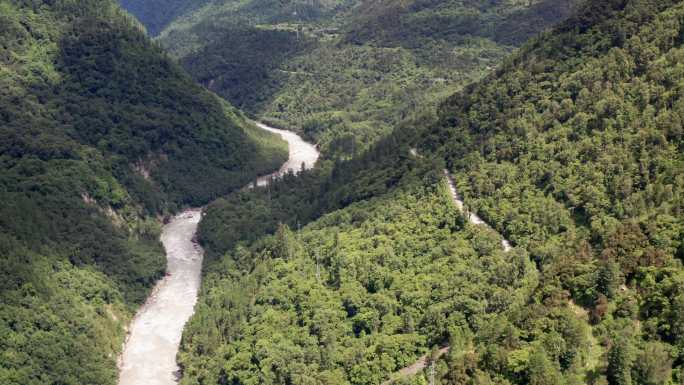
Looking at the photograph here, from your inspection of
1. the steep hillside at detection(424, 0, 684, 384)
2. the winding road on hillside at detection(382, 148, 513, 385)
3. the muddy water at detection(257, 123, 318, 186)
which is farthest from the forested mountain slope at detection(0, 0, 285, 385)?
the steep hillside at detection(424, 0, 684, 384)

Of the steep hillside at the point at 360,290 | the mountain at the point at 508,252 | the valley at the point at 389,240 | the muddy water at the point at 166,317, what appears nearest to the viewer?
the mountain at the point at 508,252

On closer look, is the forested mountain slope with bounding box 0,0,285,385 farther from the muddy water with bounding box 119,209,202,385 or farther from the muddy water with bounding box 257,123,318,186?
the muddy water with bounding box 257,123,318,186

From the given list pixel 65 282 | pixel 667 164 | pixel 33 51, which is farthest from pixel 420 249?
pixel 33 51

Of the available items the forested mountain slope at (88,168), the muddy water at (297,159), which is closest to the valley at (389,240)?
the forested mountain slope at (88,168)

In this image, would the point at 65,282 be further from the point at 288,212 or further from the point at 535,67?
the point at 535,67

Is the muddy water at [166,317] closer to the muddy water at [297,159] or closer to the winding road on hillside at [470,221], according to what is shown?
the muddy water at [297,159]
